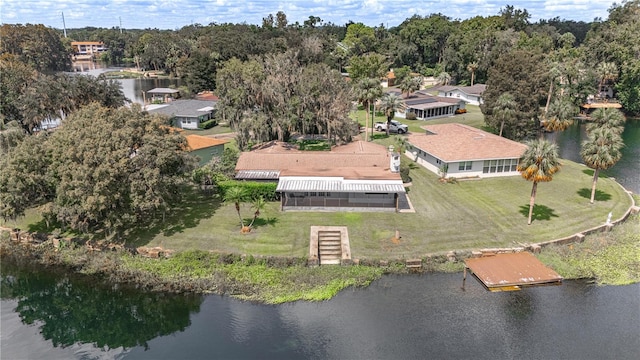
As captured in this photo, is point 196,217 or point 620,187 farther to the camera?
point 620,187

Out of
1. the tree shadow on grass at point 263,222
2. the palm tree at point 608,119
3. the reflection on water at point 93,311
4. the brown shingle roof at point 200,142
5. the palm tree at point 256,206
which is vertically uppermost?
the palm tree at point 608,119

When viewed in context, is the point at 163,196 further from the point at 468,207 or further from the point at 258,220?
the point at 468,207

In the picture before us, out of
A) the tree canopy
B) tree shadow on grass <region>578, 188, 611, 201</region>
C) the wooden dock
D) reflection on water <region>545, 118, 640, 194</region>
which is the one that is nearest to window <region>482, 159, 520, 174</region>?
tree shadow on grass <region>578, 188, 611, 201</region>

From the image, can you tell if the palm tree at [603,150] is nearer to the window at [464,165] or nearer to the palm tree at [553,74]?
the window at [464,165]

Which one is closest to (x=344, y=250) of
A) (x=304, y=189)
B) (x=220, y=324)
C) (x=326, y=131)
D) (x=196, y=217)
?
(x=304, y=189)

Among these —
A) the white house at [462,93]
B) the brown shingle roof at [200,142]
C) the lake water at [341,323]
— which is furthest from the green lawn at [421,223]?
the white house at [462,93]

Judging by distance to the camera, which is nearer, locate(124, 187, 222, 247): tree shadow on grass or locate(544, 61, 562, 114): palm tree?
locate(124, 187, 222, 247): tree shadow on grass

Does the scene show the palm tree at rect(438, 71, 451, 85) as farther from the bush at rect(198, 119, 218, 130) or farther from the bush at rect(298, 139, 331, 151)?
the bush at rect(298, 139, 331, 151)

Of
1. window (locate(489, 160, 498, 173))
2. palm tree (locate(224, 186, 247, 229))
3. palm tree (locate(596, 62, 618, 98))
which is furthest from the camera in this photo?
palm tree (locate(596, 62, 618, 98))
